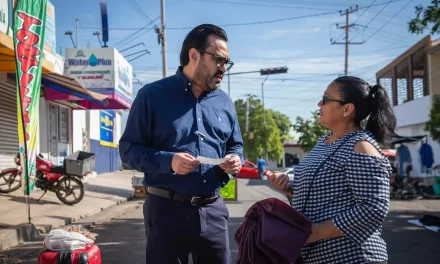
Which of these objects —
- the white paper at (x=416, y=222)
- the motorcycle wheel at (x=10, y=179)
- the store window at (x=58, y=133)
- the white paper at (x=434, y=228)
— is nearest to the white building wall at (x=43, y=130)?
the store window at (x=58, y=133)

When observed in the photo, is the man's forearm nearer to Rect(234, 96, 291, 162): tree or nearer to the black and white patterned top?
the black and white patterned top

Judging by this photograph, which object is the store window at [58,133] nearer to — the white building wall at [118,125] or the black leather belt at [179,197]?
the black leather belt at [179,197]

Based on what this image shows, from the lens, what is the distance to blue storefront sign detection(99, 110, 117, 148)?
32219 millimetres

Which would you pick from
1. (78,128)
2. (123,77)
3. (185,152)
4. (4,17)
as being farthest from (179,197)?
(78,128)

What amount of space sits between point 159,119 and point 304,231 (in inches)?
40.7

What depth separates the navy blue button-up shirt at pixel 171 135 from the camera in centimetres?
267

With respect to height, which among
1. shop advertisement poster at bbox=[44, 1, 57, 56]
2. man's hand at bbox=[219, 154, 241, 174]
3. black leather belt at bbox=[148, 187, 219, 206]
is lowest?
black leather belt at bbox=[148, 187, 219, 206]

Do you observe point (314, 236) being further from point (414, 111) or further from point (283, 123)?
point (283, 123)

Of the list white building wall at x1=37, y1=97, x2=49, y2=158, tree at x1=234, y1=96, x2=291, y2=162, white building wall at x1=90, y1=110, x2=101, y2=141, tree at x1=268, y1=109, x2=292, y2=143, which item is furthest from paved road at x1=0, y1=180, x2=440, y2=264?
tree at x1=268, y1=109, x2=292, y2=143

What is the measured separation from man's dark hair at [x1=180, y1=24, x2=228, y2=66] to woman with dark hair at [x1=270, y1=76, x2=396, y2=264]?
0.73 m

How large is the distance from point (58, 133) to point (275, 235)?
1880 cm

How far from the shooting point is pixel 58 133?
64.5 feet

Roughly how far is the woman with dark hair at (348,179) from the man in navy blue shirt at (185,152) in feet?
1.65

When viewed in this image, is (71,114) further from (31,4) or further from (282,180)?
(282,180)
